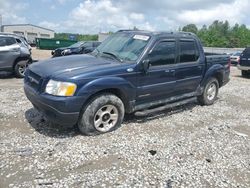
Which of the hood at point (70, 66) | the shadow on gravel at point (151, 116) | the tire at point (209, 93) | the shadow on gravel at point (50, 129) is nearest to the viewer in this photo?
the hood at point (70, 66)

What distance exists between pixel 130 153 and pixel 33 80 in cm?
221

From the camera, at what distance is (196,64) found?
7078 mm

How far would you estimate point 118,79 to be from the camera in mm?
5363

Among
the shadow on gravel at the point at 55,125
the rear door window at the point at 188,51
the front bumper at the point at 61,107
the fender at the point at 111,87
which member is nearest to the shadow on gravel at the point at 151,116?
the shadow on gravel at the point at 55,125

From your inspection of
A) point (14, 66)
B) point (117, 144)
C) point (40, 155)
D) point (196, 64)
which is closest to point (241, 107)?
point (196, 64)

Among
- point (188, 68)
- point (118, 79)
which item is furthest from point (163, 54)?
point (118, 79)

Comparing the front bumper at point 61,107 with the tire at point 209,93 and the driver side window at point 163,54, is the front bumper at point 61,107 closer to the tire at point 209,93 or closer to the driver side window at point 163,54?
the driver side window at point 163,54

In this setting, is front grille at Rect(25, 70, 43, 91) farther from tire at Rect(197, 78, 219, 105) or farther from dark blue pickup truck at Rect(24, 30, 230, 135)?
tire at Rect(197, 78, 219, 105)

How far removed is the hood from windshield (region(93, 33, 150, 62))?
331 millimetres

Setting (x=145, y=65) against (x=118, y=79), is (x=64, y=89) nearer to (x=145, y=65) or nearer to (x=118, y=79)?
(x=118, y=79)

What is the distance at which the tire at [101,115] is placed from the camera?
5.13m

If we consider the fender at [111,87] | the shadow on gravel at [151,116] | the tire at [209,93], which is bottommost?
the shadow on gravel at [151,116]

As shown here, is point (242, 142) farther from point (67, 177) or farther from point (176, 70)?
point (67, 177)

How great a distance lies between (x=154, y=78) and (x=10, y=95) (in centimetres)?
438
